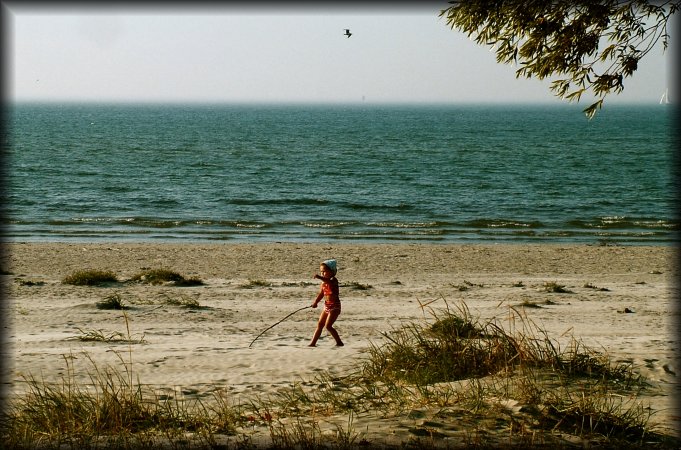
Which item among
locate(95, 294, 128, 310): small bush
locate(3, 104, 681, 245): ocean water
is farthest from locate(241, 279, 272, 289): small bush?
locate(3, 104, 681, 245): ocean water

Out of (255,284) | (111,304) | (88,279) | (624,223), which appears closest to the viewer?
(111,304)

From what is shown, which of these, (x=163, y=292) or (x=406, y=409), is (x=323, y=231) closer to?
(x=163, y=292)

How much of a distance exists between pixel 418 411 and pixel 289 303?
9.67m

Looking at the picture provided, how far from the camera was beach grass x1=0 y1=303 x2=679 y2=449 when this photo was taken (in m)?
6.89

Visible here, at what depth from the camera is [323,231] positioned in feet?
104

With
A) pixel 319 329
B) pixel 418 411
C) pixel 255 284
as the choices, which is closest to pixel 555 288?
pixel 255 284

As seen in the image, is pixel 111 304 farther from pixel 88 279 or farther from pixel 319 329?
pixel 319 329

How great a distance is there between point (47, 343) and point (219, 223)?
21608 mm

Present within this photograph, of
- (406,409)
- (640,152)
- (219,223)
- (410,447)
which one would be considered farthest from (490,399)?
(640,152)

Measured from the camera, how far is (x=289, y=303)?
16969mm

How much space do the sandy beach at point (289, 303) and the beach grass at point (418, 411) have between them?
48 cm

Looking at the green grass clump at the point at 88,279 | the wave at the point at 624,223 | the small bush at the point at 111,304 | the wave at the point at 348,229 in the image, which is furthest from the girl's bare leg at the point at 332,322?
the wave at the point at 624,223

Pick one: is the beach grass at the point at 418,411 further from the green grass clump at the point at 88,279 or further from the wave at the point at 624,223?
the wave at the point at 624,223

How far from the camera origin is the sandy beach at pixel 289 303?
10.8m
